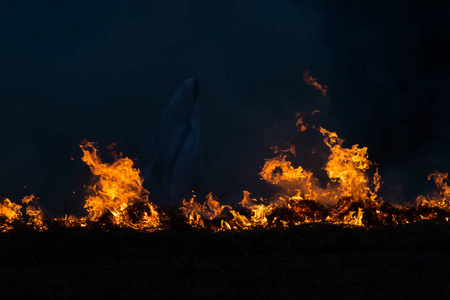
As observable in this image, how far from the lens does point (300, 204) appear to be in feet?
34.2

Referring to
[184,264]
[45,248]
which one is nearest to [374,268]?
[184,264]

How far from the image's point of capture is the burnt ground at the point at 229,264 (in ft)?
13.1

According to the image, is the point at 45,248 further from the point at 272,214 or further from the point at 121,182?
the point at 272,214

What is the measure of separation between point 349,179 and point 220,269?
7142mm

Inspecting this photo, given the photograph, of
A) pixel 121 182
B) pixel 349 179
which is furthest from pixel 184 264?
pixel 349 179

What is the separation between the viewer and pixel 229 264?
4711 mm

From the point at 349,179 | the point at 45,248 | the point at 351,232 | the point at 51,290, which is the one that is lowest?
the point at 51,290

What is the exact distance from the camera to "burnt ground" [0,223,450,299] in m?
3.98

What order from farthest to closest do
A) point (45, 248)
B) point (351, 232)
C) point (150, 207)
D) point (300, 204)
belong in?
point (300, 204), point (150, 207), point (351, 232), point (45, 248)

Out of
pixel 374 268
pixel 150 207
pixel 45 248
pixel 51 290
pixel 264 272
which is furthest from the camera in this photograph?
pixel 150 207

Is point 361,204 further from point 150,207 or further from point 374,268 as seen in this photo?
point 374,268

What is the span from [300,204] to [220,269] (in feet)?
20.2

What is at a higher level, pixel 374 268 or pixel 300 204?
pixel 300 204

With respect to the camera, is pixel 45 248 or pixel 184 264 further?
pixel 45 248
